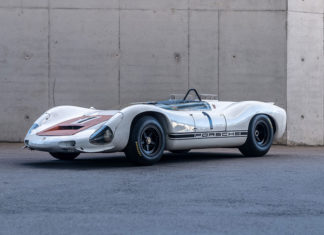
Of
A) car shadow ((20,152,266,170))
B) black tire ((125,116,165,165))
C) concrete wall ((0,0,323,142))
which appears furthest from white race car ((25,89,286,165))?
concrete wall ((0,0,323,142))

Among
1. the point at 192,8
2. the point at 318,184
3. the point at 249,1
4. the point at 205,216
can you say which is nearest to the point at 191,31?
the point at 192,8

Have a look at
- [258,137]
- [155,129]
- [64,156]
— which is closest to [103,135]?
[155,129]

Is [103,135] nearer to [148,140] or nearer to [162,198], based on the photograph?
[148,140]

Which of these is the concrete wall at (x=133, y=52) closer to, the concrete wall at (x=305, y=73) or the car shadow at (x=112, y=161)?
the concrete wall at (x=305, y=73)

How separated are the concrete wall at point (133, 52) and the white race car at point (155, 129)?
335 centimetres

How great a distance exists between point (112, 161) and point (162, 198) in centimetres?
360

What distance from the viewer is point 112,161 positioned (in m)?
8.88

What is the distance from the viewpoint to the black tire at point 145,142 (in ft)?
25.5

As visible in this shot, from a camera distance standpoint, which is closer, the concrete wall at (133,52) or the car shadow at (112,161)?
the car shadow at (112,161)

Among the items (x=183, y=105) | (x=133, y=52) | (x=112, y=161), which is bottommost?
(x=112, y=161)

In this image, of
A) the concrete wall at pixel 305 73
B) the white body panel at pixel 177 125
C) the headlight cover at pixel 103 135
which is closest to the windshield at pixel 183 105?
the white body panel at pixel 177 125

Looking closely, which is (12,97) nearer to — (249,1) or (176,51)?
(176,51)

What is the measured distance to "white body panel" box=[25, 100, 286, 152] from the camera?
301 inches

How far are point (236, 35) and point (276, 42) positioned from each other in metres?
0.85
